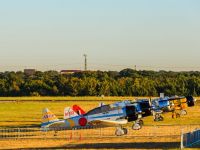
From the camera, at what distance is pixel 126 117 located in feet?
140

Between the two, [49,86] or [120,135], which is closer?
[120,135]

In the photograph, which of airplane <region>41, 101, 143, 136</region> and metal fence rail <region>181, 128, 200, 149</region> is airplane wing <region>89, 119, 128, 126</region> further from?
metal fence rail <region>181, 128, 200, 149</region>

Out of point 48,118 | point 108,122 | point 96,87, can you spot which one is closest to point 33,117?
point 48,118

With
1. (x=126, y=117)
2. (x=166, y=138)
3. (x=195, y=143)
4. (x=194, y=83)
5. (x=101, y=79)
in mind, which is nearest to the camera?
(x=195, y=143)

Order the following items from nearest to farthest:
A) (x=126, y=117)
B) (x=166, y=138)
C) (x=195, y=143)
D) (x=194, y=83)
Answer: (x=195, y=143) → (x=166, y=138) → (x=126, y=117) → (x=194, y=83)

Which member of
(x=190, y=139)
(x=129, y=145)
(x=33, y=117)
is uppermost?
(x=190, y=139)

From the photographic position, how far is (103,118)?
4219 centimetres

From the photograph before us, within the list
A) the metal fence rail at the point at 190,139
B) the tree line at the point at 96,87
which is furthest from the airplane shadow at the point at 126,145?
the tree line at the point at 96,87

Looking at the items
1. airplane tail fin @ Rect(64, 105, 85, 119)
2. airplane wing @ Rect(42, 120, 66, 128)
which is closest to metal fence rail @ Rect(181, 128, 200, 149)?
airplane tail fin @ Rect(64, 105, 85, 119)

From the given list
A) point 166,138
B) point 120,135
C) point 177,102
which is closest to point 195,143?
point 166,138

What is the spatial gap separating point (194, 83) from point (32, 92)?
42122 mm

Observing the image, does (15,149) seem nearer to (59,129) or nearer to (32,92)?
(59,129)

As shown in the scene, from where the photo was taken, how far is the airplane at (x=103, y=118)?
4228 centimetres

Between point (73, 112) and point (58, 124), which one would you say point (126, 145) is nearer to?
point (73, 112)
